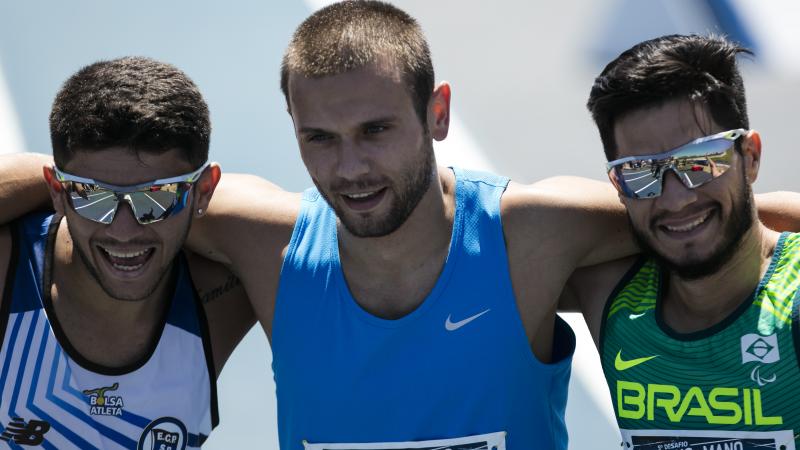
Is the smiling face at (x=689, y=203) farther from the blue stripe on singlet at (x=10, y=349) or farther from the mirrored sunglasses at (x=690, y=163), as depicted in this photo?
the blue stripe on singlet at (x=10, y=349)

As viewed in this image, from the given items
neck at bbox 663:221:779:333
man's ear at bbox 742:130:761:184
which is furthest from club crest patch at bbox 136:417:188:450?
man's ear at bbox 742:130:761:184

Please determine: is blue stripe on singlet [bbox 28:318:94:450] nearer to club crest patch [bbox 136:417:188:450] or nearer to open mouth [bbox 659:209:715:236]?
club crest patch [bbox 136:417:188:450]

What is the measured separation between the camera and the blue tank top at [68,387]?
254 cm

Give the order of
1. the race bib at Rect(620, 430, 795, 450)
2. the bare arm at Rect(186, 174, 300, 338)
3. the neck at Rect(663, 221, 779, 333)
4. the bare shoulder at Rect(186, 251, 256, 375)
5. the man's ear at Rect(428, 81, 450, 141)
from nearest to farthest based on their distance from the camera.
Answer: the race bib at Rect(620, 430, 795, 450), the neck at Rect(663, 221, 779, 333), the man's ear at Rect(428, 81, 450, 141), the bare arm at Rect(186, 174, 300, 338), the bare shoulder at Rect(186, 251, 256, 375)

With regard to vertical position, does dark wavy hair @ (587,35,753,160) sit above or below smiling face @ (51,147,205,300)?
above

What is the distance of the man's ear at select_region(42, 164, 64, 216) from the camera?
2.48 meters

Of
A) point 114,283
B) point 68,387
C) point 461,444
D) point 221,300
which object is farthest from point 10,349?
point 461,444

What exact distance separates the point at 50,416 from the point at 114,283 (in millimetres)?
356

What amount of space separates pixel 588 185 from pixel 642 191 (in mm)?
355

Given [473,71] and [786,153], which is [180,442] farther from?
[786,153]

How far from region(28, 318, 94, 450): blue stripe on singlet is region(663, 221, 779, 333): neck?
1.42 metres

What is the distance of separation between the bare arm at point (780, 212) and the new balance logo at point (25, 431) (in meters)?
1.80

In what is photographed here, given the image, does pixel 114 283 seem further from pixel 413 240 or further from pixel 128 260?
pixel 413 240

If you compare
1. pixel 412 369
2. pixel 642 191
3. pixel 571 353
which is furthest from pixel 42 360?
pixel 642 191
